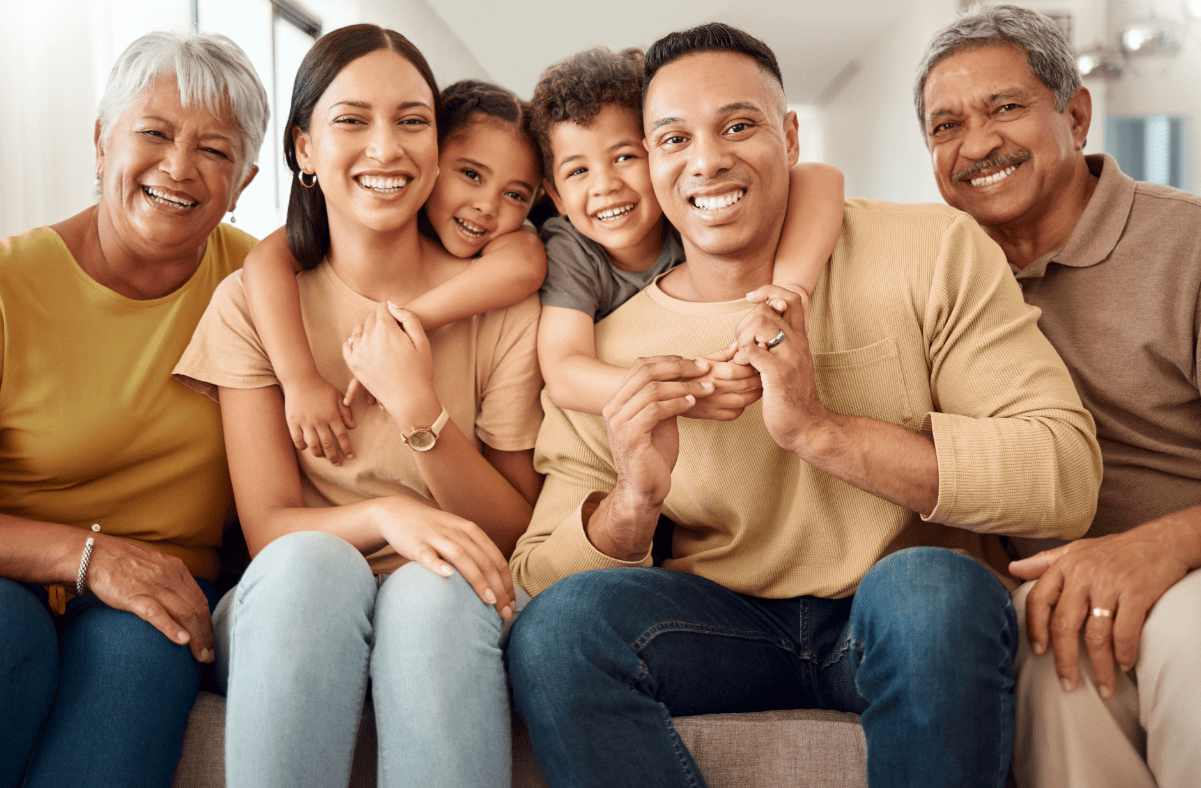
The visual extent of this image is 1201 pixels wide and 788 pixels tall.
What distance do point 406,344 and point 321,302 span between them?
0.87ft

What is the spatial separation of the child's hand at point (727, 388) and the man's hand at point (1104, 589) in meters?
0.41

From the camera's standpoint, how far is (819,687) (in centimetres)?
125

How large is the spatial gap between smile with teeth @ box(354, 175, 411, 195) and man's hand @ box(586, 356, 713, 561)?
1.80ft

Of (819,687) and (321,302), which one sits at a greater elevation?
(321,302)

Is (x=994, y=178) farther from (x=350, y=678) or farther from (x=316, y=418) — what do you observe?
(x=350, y=678)

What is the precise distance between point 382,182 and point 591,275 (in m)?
0.38

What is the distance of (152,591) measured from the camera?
1.25m

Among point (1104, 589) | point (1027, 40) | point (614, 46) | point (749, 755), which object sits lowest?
point (749, 755)

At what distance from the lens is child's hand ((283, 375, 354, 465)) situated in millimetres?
1384

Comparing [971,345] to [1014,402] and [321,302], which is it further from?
[321,302]

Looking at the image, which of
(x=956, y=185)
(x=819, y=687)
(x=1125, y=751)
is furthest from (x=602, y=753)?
(x=956, y=185)

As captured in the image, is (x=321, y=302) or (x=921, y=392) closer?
(x=921, y=392)

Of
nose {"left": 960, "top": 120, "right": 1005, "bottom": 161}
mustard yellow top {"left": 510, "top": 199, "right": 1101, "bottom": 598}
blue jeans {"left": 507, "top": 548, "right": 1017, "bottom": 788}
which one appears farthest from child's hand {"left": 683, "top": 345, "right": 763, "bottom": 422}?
nose {"left": 960, "top": 120, "right": 1005, "bottom": 161}

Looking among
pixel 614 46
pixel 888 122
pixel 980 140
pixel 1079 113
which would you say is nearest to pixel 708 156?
pixel 980 140
